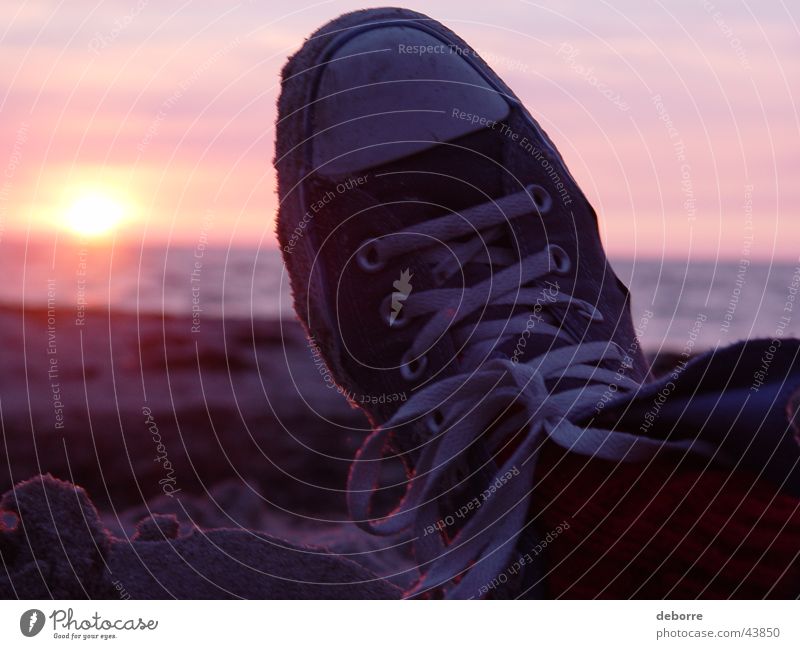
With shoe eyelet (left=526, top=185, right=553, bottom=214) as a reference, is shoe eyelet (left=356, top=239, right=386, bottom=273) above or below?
below

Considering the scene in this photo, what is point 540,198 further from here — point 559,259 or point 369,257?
point 369,257

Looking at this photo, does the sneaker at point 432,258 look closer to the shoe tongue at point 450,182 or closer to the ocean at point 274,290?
the shoe tongue at point 450,182

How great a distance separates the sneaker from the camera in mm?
885

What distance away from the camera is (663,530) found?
75 cm

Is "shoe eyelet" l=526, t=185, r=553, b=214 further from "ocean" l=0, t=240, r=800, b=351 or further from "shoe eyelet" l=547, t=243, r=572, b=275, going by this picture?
"ocean" l=0, t=240, r=800, b=351

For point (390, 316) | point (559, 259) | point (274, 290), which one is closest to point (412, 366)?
point (390, 316)

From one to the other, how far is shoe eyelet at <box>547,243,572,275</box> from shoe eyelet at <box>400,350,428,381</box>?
0.18m

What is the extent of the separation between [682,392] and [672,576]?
0.14 metres

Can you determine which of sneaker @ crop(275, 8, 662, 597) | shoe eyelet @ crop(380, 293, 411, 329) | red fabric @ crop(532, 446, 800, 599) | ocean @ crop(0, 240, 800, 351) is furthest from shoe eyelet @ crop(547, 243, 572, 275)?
ocean @ crop(0, 240, 800, 351)

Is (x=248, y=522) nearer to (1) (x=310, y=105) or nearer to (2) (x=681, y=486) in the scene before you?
(1) (x=310, y=105)

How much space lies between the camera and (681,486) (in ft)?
2.43

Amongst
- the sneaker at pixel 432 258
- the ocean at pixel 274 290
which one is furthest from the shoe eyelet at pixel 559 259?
the ocean at pixel 274 290

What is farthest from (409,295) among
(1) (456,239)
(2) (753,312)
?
(2) (753,312)
